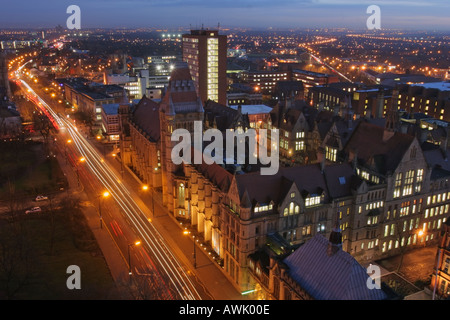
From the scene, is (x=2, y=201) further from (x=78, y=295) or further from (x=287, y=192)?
(x=287, y=192)

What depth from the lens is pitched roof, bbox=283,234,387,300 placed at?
49250 millimetres

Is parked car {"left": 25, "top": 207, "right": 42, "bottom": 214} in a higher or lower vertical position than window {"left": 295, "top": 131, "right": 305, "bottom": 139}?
lower

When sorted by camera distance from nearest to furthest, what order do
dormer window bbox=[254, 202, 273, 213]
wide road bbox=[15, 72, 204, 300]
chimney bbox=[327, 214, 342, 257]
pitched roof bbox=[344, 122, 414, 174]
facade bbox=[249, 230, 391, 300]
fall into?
1. facade bbox=[249, 230, 391, 300]
2. chimney bbox=[327, 214, 342, 257]
3. wide road bbox=[15, 72, 204, 300]
4. dormer window bbox=[254, 202, 273, 213]
5. pitched roof bbox=[344, 122, 414, 174]

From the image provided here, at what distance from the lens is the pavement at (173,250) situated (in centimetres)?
6838

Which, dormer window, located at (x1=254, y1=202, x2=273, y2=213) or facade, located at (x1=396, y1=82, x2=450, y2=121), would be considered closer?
dormer window, located at (x1=254, y1=202, x2=273, y2=213)

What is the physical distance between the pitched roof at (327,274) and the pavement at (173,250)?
1608cm

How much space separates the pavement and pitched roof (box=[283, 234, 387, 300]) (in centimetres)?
1608

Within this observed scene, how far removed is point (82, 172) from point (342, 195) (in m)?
81.2

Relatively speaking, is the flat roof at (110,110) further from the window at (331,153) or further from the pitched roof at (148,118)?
the window at (331,153)

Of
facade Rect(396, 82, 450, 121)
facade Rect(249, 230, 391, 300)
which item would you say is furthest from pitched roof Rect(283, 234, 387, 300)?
facade Rect(396, 82, 450, 121)
